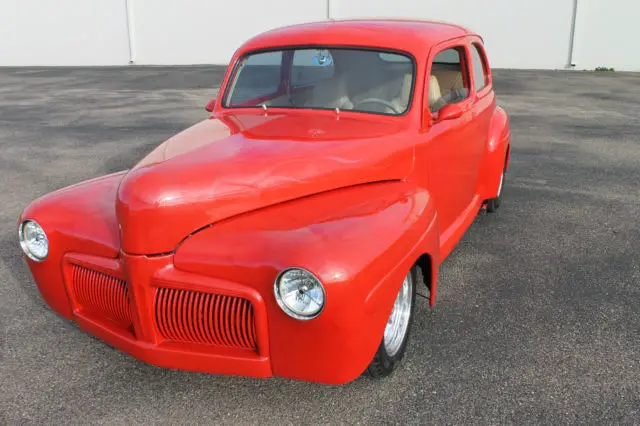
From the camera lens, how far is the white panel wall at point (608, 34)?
17.2 meters

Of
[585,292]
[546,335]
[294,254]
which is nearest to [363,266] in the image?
[294,254]

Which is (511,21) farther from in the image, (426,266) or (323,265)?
(323,265)

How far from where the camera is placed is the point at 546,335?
345cm

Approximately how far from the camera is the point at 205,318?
2592 mm

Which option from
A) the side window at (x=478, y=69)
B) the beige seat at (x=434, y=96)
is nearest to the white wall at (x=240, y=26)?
the side window at (x=478, y=69)

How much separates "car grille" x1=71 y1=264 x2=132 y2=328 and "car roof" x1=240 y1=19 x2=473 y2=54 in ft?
6.36

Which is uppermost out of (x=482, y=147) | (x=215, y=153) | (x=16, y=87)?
(x=215, y=153)

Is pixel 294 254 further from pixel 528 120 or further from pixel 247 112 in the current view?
pixel 528 120

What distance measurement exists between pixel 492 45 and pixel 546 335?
16.6m

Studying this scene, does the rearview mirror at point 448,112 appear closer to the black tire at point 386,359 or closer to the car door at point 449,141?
the car door at point 449,141

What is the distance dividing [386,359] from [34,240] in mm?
1822

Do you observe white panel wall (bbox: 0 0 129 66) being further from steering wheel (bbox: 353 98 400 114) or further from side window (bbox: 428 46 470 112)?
steering wheel (bbox: 353 98 400 114)

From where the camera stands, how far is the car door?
3648 millimetres

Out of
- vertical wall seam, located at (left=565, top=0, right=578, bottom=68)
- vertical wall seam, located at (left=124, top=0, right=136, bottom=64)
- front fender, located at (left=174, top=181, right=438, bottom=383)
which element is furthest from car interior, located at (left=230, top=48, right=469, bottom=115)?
vertical wall seam, located at (left=124, top=0, right=136, bottom=64)
